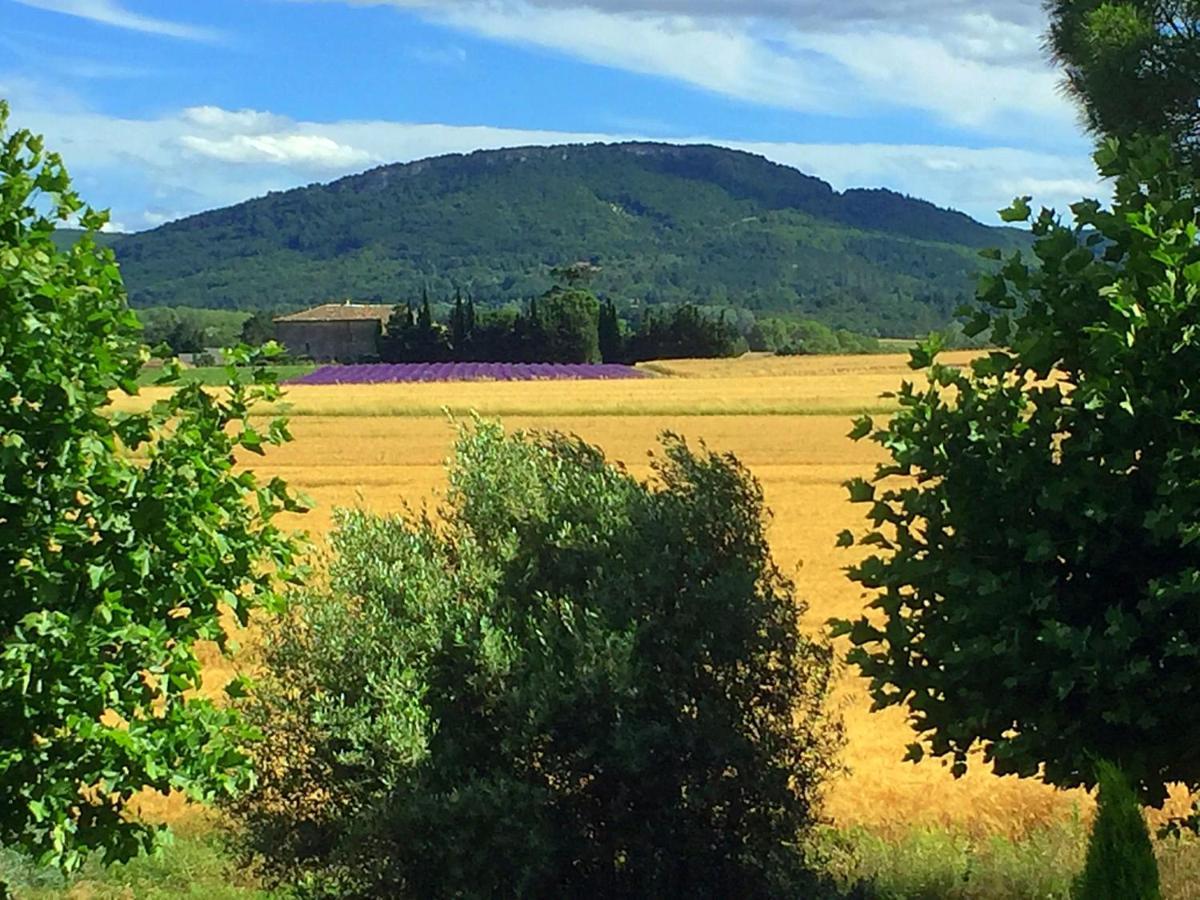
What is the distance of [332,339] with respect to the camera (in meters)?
126

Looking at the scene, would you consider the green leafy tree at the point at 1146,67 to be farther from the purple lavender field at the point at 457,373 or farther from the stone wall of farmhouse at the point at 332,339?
the stone wall of farmhouse at the point at 332,339

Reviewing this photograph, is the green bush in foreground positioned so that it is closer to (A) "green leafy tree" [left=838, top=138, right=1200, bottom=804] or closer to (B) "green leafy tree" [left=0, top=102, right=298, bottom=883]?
(A) "green leafy tree" [left=838, top=138, right=1200, bottom=804]

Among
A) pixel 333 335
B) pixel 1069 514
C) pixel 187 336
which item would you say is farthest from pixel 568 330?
pixel 1069 514

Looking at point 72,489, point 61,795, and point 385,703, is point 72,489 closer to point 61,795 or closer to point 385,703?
point 61,795

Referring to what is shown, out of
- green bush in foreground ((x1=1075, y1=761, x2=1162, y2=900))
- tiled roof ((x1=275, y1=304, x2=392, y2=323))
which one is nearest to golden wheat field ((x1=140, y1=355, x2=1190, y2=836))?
green bush in foreground ((x1=1075, y1=761, x2=1162, y2=900))

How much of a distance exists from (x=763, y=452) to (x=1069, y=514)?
141 ft

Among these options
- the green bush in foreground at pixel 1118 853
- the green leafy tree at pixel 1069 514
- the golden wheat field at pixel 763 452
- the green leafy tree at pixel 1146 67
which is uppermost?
the green leafy tree at pixel 1146 67

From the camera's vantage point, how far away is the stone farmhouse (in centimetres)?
12025

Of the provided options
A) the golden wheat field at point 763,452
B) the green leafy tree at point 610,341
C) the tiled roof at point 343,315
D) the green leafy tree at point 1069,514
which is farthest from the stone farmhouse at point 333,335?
the green leafy tree at point 1069,514

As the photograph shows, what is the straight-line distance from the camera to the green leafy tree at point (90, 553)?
6.78 metres

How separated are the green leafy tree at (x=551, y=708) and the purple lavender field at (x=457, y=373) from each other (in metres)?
71.3

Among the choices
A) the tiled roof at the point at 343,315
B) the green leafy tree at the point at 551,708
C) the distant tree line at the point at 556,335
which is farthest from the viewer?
the tiled roof at the point at 343,315

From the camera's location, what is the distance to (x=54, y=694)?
22.1ft

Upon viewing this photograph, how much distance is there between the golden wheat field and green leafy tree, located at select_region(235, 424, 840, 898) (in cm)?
189
